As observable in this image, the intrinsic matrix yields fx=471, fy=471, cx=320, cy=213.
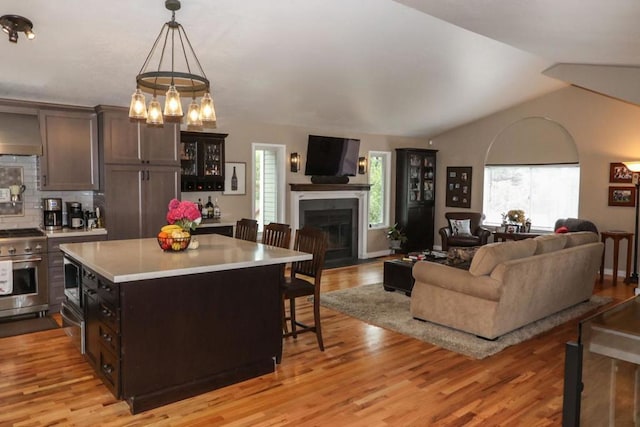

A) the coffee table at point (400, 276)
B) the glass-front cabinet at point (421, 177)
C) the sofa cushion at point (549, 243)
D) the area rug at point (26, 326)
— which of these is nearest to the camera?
the area rug at point (26, 326)

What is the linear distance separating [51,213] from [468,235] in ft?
22.2

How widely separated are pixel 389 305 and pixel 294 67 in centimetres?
308

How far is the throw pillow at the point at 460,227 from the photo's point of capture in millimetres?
8836

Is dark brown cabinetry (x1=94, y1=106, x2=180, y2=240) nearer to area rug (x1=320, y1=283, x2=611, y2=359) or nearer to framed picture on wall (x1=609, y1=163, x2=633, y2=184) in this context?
area rug (x1=320, y1=283, x2=611, y2=359)

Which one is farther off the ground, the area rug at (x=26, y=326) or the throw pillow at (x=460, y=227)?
the throw pillow at (x=460, y=227)

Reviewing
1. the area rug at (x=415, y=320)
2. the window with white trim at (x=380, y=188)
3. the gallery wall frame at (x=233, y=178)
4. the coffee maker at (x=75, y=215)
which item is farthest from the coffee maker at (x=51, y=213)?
the window with white trim at (x=380, y=188)

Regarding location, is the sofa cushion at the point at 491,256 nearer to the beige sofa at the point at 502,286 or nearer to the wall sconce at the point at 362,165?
the beige sofa at the point at 502,286

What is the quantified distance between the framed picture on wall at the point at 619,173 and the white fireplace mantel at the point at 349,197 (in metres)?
4.12

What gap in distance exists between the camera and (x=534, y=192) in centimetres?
889

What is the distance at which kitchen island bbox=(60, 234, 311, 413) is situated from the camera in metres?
3.10

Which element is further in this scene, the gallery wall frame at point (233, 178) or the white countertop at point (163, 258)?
the gallery wall frame at point (233, 178)

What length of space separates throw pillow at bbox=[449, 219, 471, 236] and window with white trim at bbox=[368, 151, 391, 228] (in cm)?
138

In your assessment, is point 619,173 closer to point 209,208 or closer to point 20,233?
point 209,208

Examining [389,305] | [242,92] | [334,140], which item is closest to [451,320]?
[389,305]
